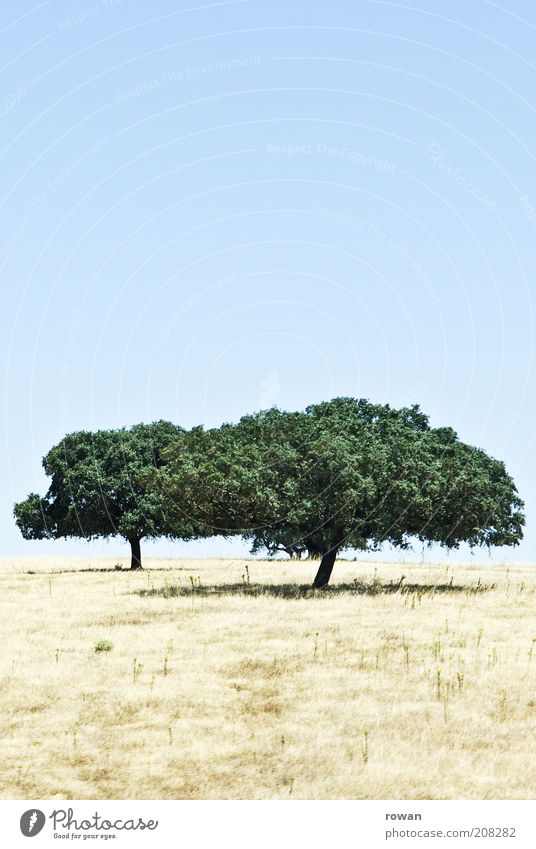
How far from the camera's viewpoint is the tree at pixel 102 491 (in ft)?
204

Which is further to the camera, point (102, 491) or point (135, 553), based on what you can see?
point (135, 553)

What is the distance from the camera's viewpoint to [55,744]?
17.4 m

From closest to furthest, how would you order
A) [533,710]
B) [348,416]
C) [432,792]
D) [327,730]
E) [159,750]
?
[432,792], [159,750], [327,730], [533,710], [348,416]

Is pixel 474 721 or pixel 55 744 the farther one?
pixel 474 721

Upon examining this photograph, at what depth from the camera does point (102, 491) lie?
208 feet

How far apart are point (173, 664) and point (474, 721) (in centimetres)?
923

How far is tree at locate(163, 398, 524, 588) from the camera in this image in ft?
129

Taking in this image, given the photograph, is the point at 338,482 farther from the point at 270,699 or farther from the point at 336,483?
A: the point at 270,699

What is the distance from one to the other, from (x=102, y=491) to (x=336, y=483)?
29.1m

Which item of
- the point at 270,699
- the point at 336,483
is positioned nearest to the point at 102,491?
the point at 336,483

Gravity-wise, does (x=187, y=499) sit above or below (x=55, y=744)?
above

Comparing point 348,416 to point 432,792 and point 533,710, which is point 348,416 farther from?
point 432,792
